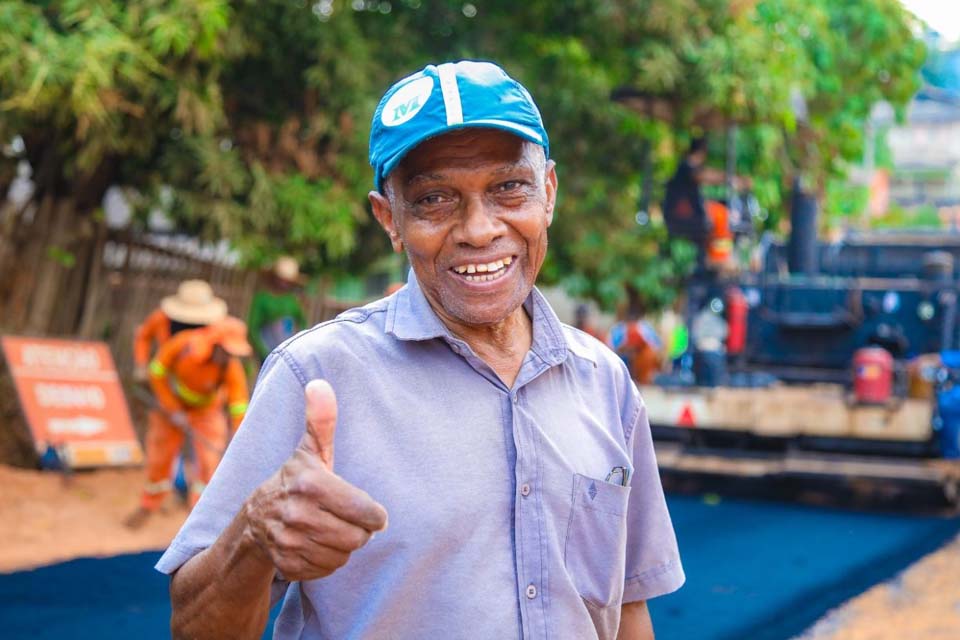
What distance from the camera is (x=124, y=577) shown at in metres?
6.35

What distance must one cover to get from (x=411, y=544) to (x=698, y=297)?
9.47 metres

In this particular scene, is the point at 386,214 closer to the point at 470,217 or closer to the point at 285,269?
the point at 470,217

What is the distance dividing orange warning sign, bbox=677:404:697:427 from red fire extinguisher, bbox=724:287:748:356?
1.39 metres

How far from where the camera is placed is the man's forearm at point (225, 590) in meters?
1.53

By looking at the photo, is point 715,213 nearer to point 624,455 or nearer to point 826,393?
point 826,393

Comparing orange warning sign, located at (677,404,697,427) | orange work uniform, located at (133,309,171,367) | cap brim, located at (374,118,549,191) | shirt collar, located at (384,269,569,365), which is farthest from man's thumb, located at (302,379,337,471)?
orange warning sign, located at (677,404,697,427)

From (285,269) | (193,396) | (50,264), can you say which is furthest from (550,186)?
(50,264)

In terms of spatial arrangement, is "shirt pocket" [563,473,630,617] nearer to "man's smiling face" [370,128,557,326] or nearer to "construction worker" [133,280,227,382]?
"man's smiling face" [370,128,557,326]

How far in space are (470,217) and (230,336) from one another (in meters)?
6.29

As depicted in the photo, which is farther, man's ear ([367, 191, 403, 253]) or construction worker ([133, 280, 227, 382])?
construction worker ([133, 280, 227, 382])

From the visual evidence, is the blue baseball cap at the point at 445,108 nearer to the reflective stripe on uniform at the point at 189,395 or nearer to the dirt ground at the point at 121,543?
the dirt ground at the point at 121,543

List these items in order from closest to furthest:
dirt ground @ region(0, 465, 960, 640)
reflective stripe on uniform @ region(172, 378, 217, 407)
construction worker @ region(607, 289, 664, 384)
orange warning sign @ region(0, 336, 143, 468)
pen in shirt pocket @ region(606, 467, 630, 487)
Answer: pen in shirt pocket @ region(606, 467, 630, 487) < dirt ground @ region(0, 465, 960, 640) < reflective stripe on uniform @ region(172, 378, 217, 407) < orange warning sign @ region(0, 336, 143, 468) < construction worker @ region(607, 289, 664, 384)

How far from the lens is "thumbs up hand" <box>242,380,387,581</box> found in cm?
137

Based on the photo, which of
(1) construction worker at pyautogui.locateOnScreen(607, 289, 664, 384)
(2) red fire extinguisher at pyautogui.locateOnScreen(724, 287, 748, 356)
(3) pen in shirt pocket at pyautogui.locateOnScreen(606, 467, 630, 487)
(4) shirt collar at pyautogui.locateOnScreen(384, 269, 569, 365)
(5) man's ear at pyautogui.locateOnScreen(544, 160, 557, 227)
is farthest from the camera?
(1) construction worker at pyautogui.locateOnScreen(607, 289, 664, 384)
